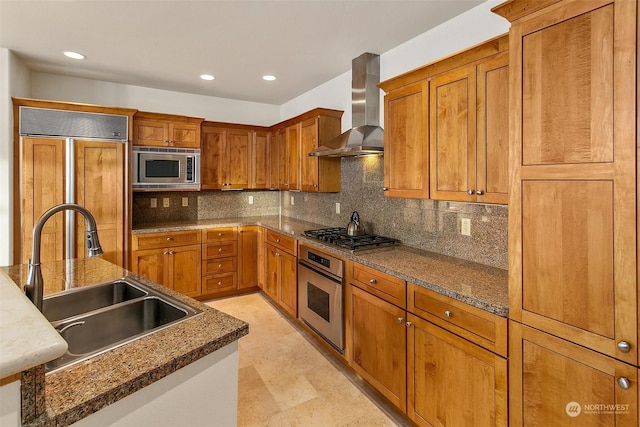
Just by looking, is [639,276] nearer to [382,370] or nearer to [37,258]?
[382,370]

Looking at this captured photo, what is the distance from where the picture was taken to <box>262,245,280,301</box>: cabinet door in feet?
12.5

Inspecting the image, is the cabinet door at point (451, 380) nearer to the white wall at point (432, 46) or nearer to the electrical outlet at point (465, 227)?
the electrical outlet at point (465, 227)

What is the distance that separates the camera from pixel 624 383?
1.12 metres

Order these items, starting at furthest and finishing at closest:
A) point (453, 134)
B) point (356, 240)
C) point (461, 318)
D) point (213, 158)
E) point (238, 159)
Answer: point (238, 159) → point (213, 158) → point (356, 240) → point (453, 134) → point (461, 318)

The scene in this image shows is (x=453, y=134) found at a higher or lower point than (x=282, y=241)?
higher

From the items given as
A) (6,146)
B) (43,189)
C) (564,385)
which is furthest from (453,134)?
(6,146)

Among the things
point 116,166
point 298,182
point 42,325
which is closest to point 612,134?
point 42,325

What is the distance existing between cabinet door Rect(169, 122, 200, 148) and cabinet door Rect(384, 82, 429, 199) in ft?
8.33

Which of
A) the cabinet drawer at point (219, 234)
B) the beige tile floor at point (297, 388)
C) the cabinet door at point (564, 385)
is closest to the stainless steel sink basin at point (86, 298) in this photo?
the beige tile floor at point (297, 388)

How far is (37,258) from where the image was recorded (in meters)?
1.19

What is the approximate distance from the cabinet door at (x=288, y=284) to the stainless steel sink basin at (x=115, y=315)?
70.7 inches

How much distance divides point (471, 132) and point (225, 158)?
3.27 metres

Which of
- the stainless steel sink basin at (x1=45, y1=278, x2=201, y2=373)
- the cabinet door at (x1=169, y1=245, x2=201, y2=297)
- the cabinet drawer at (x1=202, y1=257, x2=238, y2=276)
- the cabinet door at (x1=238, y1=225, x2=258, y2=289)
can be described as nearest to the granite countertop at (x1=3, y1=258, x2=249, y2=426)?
the stainless steel sink basin at (x1=45, y1=278, x2=201, y2=373)

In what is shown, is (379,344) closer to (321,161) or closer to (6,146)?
(321,161)
